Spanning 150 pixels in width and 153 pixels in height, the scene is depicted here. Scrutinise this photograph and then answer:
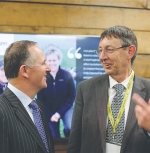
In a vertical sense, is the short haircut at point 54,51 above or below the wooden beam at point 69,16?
below

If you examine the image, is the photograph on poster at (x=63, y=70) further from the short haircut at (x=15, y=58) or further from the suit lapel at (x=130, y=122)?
the short haircut at (x=15, y=58)

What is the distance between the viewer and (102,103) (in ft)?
6.37

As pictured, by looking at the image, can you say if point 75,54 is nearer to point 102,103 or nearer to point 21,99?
point 102,103

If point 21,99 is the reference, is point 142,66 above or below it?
above

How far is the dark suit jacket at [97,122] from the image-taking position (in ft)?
5.96

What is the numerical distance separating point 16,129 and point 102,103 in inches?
27.8

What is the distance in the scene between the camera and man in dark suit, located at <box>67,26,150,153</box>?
1.83 meters

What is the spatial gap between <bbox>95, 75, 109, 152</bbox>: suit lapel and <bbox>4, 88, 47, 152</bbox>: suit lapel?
48 cm

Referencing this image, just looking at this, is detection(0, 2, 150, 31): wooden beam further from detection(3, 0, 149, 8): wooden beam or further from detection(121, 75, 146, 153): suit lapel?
detection(121, 75, 146, 153): suit lapel

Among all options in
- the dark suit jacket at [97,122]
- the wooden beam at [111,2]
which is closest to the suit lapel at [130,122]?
the dark suit jacket at [97,122]

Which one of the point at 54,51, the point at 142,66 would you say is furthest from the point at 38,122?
the point at 142,66

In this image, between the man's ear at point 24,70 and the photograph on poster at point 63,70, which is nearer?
the man's ear at point 24,70

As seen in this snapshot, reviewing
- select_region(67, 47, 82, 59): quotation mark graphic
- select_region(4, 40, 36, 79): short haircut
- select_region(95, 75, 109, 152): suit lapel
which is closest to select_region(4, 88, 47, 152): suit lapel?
select_region(4, 40, 36, 79): short haircut

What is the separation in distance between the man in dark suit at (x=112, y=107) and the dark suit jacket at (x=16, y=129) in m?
0.48
